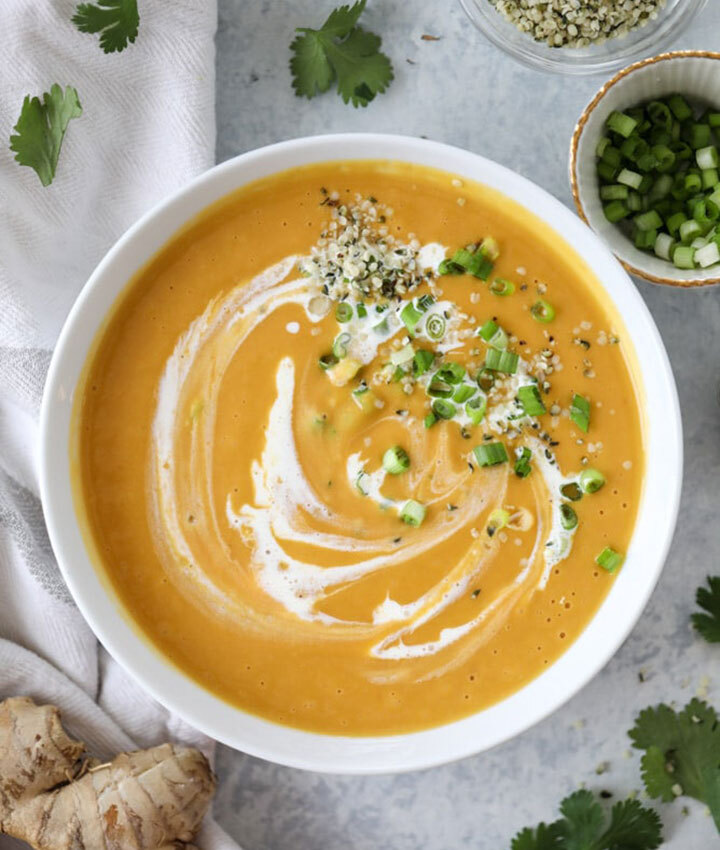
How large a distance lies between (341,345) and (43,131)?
889 millimetres

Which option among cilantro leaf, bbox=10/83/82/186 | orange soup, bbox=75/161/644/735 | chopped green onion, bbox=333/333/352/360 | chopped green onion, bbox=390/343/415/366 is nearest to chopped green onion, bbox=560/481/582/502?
orange soup, bbox=75/161/644/735

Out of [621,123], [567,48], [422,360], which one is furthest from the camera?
[567,48]

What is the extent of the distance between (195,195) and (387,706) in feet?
4.12

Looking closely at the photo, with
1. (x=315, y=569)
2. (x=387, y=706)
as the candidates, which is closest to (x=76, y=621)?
(x=315, y=569)

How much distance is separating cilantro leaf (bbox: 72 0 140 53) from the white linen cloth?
0.07 metres

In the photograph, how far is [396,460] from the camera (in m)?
2.28

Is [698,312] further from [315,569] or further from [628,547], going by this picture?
[315,569]

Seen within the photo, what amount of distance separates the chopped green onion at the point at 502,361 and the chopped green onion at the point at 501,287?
0.13m

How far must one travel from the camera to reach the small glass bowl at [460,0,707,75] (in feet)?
8.11

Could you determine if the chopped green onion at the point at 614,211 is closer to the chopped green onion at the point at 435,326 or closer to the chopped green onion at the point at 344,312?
the chopped green onion at the point at 435,326

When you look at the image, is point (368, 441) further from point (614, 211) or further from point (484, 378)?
point (614, 211)

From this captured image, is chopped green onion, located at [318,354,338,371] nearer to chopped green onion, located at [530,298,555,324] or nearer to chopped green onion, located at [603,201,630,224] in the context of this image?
chopped green onion, located at [530,298,555,324]

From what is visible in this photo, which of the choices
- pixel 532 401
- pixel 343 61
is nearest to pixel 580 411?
pixel 532 401

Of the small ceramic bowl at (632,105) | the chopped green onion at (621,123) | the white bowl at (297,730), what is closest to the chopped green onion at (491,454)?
the white bowl at (297,730)
